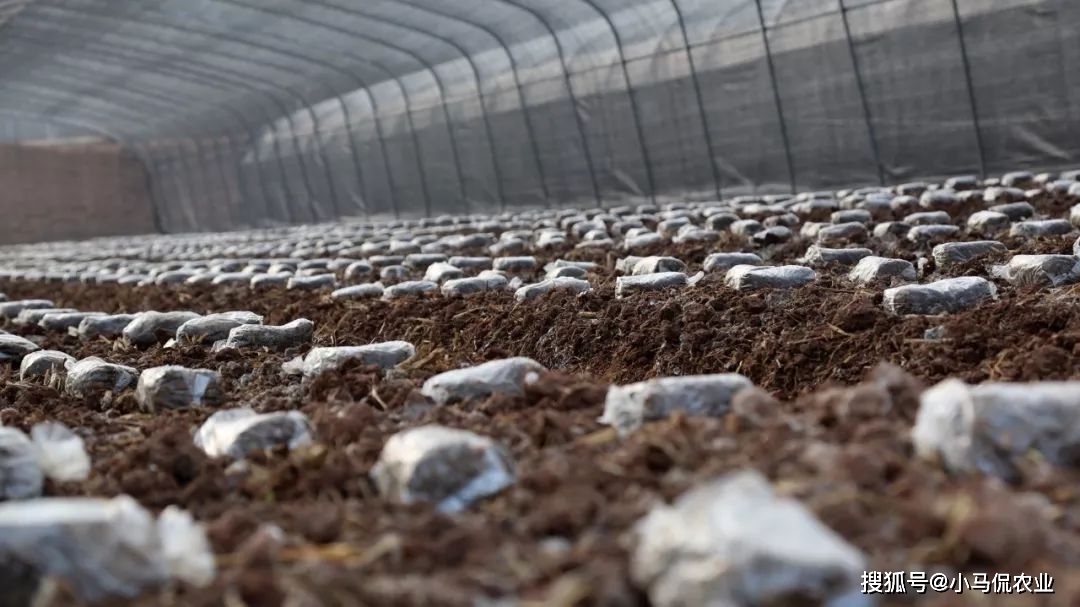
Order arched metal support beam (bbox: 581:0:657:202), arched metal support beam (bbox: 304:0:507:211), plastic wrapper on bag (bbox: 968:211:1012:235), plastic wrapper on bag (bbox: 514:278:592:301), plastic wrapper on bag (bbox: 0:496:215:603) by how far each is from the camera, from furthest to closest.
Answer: arched metal support beam (bbox: 304:0:507:211) → arched metal support beam (bbox: 581:0:657:202) → plastic wrapper on bag (bbox: 968:211:1012:235) → plastic wrapper on bag (bbox: 514:278:592:301) → plastic wrapper on bag (bbox: 0:496:215:603)

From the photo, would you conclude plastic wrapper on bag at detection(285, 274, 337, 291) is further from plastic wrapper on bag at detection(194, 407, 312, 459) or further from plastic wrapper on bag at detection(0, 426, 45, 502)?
plastic wrapper on bag at detection(0, 426, 45, 502)

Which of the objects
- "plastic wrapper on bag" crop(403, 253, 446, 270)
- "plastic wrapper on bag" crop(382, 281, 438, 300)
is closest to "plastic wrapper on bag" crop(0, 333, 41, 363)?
"plastic wrapper on bag" crop(382, 281, 438, 300)

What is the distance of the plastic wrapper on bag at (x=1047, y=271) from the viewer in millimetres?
4953

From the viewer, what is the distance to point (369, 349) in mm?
→ 4426

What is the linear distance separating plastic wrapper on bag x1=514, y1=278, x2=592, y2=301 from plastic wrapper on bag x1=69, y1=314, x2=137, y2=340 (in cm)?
209

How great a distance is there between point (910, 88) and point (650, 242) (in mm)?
7418

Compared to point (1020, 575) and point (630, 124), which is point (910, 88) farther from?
point (1020, 575)

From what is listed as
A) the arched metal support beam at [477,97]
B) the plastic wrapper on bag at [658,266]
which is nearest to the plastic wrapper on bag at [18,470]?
the plastic wrapper on bag at [658,266]

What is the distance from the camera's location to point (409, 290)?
279 inches

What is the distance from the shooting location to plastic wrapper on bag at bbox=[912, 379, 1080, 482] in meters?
2.18

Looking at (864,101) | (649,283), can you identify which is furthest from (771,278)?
(864,101)

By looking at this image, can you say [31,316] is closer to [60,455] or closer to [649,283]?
[649,283]

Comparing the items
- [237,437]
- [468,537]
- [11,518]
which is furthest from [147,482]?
[468,537]

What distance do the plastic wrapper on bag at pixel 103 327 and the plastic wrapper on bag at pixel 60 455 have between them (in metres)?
3.52
